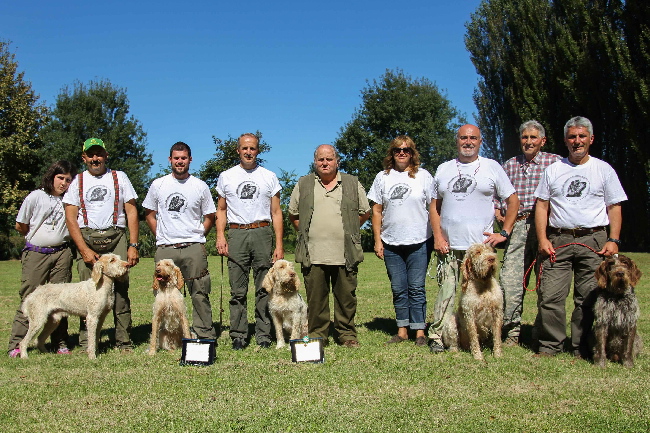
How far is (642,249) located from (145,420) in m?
25.3

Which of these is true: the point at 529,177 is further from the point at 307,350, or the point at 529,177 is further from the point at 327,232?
the point at 307,350

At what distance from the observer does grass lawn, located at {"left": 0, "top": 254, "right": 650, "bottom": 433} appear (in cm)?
369

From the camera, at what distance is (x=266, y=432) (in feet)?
11.5

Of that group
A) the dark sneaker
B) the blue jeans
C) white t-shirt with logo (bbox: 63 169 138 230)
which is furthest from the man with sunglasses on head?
white t-shirt with logo (bbox: 63 169 138 230)

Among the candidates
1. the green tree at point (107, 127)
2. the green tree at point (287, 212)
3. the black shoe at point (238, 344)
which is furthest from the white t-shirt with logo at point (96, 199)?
the green tree at point (107, 127)

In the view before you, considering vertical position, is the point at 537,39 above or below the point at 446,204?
above

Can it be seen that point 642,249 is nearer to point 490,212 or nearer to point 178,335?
point 490,212

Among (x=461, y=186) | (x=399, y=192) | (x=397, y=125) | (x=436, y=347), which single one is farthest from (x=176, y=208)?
(x=397, y=125)

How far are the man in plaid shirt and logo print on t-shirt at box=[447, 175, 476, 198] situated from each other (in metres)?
0.89

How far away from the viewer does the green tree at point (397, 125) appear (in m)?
39.7

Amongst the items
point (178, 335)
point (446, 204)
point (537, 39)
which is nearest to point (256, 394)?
point (178, 335)

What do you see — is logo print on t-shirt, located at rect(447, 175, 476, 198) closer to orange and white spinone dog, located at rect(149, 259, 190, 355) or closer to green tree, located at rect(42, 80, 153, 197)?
orange and white spinone dog, located at rect(149, 259, 190, 355)

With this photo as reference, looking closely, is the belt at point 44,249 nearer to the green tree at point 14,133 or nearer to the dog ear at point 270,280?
the dog ear at point 270,280

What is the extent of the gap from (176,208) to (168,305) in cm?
105
